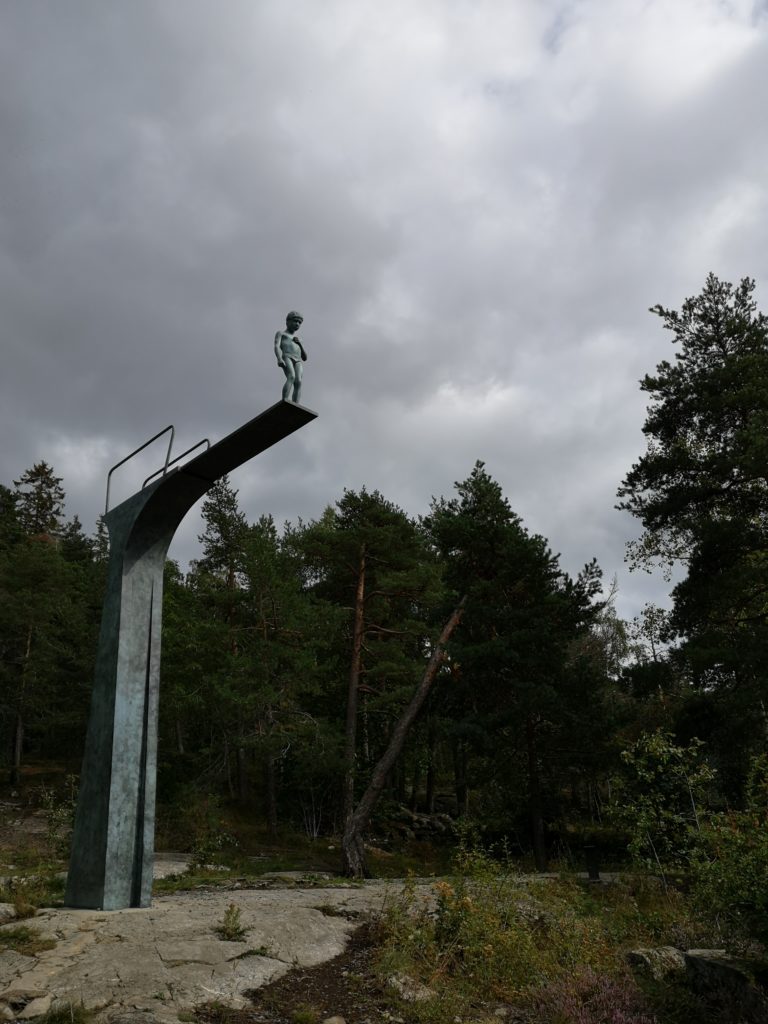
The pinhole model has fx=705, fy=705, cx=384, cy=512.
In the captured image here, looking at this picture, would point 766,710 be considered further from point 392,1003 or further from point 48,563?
point 48,563

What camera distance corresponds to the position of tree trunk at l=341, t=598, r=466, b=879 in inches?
619

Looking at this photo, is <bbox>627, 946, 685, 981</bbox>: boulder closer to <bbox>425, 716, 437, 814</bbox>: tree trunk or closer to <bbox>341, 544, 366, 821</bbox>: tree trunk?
<bbox>341, 544, 366, 821</bbox>: tree trunk

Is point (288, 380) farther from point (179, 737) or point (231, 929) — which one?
point (179, 737)

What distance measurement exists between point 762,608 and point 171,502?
44.2ft

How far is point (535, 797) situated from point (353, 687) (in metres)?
6.32

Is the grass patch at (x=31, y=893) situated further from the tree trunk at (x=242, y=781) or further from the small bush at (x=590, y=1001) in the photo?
the tree trunk at (x=242, y=781)

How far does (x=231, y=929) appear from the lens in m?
6.20

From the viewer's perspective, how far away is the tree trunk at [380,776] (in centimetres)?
1573

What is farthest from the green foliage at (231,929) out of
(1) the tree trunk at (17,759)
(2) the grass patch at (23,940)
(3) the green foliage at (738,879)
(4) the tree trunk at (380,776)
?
(1) the tree trunk at (17,759)

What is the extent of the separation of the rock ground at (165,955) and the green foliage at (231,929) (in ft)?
0.19

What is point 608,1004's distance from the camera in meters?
5.13

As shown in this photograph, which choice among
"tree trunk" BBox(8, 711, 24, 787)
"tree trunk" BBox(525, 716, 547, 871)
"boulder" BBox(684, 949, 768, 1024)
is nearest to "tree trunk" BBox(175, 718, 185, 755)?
"tree trunk" BBox(8, 711, 24, 787)

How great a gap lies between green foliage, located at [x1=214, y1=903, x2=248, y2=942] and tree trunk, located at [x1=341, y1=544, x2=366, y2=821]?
12.1 meters

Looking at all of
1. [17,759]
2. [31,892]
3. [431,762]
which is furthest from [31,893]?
[17,759]
